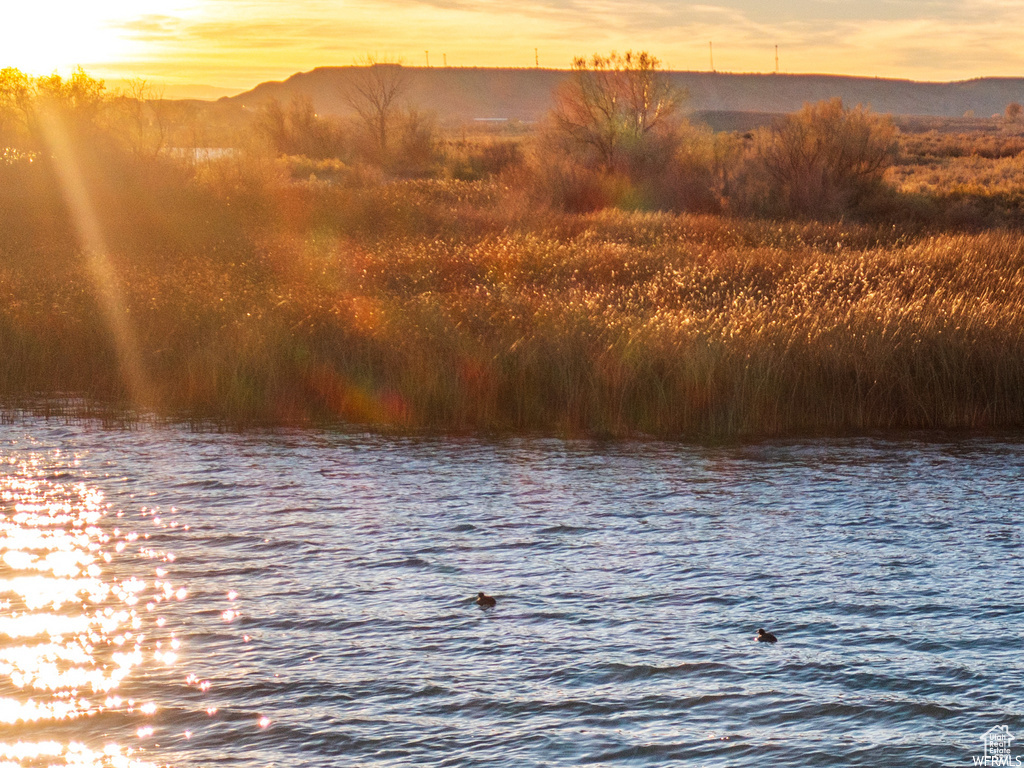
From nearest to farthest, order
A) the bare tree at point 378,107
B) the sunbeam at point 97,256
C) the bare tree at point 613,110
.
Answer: the sunbeam at point 97,256 → the bare tree at point 613,110 → the bare tree at point 378,107

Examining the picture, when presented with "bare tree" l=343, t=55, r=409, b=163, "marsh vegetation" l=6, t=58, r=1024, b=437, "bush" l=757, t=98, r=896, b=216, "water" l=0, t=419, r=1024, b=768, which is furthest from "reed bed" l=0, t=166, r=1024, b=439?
"bare tree" l=343, t=55, r=409, b=163

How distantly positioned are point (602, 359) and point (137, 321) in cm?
601

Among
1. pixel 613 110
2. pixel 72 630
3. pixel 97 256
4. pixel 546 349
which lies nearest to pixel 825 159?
pixel 613 110

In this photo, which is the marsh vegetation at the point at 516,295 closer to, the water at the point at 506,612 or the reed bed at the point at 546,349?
the reed bed at the point at 546,349

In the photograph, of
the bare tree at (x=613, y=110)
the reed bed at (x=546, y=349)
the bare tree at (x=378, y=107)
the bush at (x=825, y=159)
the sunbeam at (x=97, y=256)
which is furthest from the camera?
the bare tree at (x=378, y=107)

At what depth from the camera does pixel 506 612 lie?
6.32 metres

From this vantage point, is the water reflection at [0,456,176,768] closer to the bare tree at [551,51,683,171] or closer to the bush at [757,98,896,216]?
the bush at [757,98,896,216]

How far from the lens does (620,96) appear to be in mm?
41875

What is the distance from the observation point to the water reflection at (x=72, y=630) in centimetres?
485

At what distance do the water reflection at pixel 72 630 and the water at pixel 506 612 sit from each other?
19 mm

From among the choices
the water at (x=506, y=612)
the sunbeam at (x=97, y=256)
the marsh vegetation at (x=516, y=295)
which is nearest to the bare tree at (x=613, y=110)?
the marsh vegetation at (x=516, y=295)

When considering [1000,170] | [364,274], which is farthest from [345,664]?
[1000,170]

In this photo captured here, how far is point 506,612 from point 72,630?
2321 mm

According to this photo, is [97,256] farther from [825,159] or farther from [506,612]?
[825,159]
